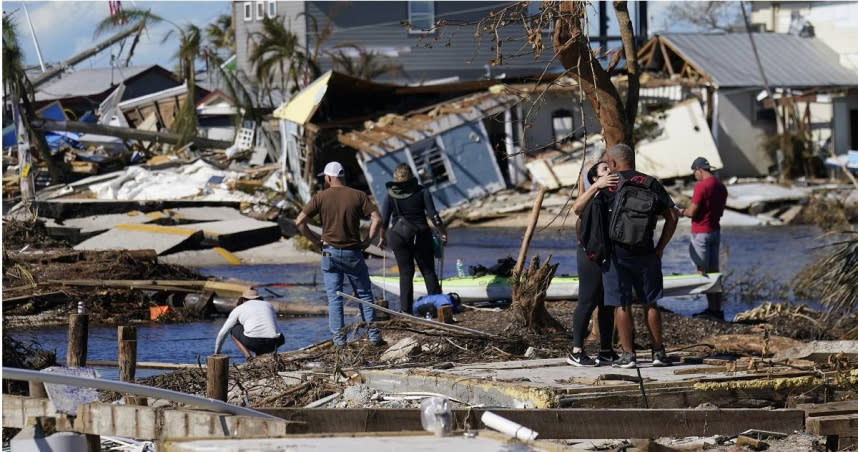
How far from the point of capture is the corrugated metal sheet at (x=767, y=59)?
41375mm

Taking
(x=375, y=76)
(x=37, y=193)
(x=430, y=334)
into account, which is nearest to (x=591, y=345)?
(x=430, y=334)

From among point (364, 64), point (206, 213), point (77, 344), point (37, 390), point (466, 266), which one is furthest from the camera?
point (364, 64)

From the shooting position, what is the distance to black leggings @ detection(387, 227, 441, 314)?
522 inches

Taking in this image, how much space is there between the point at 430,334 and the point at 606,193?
232 cm

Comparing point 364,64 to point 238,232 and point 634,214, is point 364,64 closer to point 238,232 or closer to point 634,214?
point 238,232

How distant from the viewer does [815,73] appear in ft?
143

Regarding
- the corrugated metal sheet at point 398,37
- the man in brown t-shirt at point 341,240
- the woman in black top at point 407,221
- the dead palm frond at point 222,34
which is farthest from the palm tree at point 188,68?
the man in brown t-shirt at point 341,240

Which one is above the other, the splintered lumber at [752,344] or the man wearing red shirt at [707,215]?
the man wearing red shirt at [707,215]

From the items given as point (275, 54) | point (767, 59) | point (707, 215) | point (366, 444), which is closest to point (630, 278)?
point (366, 444)

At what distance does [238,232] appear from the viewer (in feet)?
84.4

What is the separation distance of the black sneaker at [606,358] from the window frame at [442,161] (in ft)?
78.6

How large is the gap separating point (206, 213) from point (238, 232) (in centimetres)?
395

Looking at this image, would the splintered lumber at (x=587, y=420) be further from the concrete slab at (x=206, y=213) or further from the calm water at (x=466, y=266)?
the concrete slab at (x=206, y=213)

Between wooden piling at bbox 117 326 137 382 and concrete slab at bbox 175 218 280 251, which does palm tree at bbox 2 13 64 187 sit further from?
wooden piling at bbox 117 326 137 382
